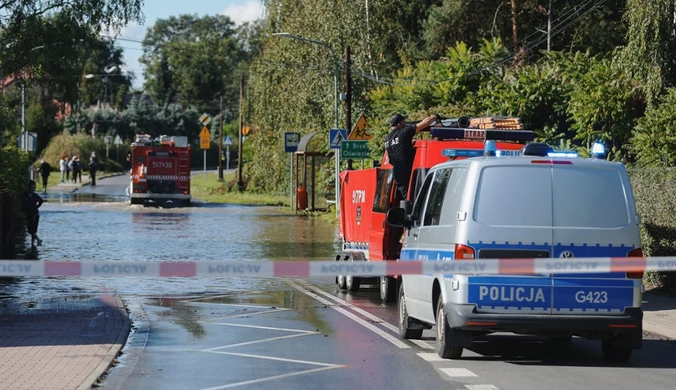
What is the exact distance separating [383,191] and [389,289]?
4.90ft

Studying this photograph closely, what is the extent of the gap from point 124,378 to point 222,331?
11.0 feet

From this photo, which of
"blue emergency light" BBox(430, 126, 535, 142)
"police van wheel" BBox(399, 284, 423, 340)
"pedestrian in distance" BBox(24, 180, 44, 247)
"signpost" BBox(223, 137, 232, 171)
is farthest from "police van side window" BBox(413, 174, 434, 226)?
"signpost" BBox(223, 137, 232, 171)

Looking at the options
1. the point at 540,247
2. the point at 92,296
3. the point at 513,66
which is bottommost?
the point at 92,296

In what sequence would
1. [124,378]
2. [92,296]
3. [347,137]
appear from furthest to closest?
1. [347,137]
2. [92,296]
3. [124,378]

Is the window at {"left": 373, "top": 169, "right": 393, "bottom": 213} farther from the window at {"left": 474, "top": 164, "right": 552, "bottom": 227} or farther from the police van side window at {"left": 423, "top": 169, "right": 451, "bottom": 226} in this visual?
the window at {"left": 474, "top": 164, "right": 552, "bottom": 227}

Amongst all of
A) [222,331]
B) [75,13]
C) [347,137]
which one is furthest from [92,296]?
[347,137]

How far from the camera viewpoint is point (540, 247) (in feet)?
34.4

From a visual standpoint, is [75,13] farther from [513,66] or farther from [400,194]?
[400,194]

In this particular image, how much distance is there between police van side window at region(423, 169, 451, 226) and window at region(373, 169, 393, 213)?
396cm

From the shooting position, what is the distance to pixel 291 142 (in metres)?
44.2

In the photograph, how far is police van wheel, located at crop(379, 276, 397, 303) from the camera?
1692 cm

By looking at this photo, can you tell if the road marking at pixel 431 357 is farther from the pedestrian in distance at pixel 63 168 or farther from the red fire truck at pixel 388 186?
the pedestrian in distance at pixel 63 168

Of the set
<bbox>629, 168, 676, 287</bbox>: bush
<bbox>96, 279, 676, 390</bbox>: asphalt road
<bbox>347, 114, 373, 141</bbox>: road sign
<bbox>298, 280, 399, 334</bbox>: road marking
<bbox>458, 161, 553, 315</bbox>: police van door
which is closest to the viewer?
<bbox>96, 279, 676, 390</bbox>: asphalt road

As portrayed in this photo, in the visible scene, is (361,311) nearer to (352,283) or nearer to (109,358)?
(352,283)
